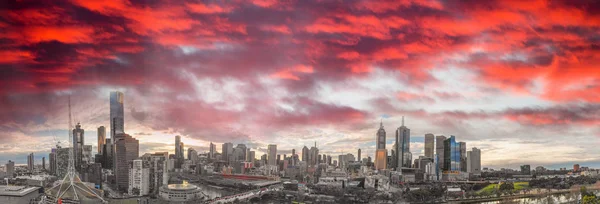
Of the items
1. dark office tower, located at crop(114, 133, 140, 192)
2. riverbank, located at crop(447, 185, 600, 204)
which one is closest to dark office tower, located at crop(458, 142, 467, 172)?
riverbank, located at crop(447, 185, 600, 204)

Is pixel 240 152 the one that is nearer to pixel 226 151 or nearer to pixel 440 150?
pixel 226 151

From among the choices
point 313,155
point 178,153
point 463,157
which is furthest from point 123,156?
point 463,157

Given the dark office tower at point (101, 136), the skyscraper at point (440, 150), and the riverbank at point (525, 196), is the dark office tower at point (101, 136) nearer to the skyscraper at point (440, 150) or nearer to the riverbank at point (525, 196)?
the skyscraper at point (440, 150)

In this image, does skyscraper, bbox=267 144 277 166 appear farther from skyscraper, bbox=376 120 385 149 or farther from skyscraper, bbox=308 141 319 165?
skyscraper, bbox=376 120 385 149

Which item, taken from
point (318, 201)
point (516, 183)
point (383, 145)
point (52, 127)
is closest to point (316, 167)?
point (383, 145)

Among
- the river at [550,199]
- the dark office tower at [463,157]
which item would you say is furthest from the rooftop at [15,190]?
the river at [550,199]

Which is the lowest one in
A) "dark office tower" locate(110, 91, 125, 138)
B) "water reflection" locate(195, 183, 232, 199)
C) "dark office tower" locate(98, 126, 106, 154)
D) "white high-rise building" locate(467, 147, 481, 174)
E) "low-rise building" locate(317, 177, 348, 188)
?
"water reflection" locate(195, 183, 232, 199)
